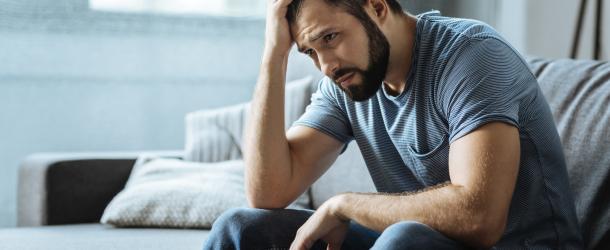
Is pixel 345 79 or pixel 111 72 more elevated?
pixel 345 79

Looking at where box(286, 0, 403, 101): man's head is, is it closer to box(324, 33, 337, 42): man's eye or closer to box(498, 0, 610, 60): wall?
box(324, 33, 337, 42): man's eye

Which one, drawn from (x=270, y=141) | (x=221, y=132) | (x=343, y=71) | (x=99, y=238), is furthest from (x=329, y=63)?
(x=221, y=132)

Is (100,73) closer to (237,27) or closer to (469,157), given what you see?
(237,27)

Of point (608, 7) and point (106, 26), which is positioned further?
point (106, 26)

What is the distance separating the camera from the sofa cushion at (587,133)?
1.61 meters

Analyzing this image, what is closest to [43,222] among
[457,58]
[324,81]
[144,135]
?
[144,135]

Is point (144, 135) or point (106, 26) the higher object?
point (106, 26)

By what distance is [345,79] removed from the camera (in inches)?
60.1

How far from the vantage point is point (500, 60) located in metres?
1.41

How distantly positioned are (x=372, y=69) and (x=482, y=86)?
0.23 meters

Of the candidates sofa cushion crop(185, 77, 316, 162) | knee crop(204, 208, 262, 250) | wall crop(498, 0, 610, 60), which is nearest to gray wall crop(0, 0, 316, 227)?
sofa cushion crop(185, 77, 316, 162)

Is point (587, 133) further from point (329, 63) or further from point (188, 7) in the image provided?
point (188, 7)

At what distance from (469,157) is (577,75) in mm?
590

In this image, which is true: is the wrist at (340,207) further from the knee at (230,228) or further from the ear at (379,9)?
the ear at (379,9)
